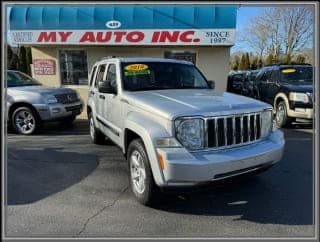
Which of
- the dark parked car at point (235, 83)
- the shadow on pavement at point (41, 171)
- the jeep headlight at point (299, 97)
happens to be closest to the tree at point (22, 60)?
the dark parked car at point (235, 83)

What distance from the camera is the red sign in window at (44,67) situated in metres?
12.1

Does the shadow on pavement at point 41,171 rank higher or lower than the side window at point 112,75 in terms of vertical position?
lower

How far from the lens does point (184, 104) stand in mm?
3328

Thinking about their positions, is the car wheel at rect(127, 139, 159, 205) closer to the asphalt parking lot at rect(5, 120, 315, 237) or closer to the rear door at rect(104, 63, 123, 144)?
the asphalt parking lot at rect(5, 120, 315, 237)

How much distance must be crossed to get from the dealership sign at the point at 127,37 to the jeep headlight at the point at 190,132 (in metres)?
7.89

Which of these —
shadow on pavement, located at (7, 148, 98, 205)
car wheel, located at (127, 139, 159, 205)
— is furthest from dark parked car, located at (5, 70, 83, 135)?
car wheel, located at (127, 139, 159, 205)

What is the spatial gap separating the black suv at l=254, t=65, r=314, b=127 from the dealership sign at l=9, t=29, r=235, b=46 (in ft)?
6.64

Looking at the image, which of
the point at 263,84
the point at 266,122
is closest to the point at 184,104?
the point at 266,122

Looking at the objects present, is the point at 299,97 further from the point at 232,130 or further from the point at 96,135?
the point at 96,135

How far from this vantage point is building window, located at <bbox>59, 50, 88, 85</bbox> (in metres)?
12.0

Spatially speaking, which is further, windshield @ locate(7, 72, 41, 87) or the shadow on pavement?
windshield @ locate(7, 72, 41, 87)

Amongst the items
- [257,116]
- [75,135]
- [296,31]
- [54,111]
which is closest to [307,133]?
[257,116]

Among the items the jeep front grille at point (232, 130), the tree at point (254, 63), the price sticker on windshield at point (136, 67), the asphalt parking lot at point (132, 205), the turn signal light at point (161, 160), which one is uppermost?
the tree at point (254, 63)

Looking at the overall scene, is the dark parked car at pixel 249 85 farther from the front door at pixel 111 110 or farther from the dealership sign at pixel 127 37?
the front door at pixel 111 110
